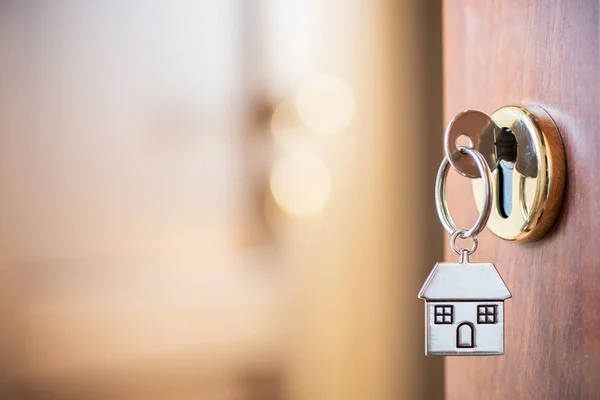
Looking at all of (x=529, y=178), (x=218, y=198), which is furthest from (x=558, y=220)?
(x=218, y=198)

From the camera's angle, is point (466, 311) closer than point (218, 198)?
Yes

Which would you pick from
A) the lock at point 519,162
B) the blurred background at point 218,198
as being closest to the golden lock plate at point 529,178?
the lock at point 519,162

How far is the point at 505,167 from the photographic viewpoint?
0.44 metres

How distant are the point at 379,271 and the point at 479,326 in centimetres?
41

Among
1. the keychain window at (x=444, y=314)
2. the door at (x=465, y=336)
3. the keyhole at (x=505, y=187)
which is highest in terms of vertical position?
the keyhole at (x=505, y=187)

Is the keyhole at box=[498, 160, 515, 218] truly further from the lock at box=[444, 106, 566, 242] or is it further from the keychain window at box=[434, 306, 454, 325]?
the keychain window at box=[434, 306, 454, 325]

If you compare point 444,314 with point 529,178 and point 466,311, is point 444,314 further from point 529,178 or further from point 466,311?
point 529,178

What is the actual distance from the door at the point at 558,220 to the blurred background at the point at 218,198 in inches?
9.3

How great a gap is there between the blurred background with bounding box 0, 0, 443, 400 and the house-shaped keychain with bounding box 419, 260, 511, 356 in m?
0.41

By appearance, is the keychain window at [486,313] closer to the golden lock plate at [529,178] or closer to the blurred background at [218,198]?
the golden lock plate at [529,178]

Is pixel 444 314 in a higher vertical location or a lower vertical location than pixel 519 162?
lower

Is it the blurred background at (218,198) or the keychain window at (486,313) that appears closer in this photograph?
the keychain window at (486,313)

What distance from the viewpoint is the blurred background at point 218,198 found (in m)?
0.73

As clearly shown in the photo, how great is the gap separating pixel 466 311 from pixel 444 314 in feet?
0.05
